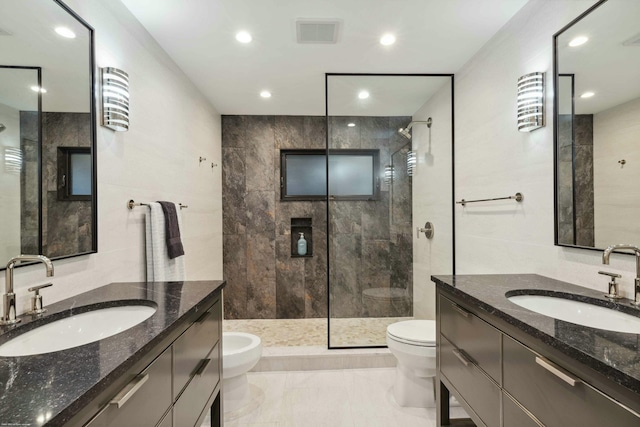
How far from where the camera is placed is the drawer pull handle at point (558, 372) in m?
0.85

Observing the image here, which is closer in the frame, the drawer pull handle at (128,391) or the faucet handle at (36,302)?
the drawer pull handle at (128,391)

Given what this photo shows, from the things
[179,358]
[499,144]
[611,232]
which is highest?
[499,144]

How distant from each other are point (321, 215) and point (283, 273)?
82 centimetres

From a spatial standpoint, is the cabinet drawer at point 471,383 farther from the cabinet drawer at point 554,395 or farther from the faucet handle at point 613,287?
the faucet handle at point 613,287

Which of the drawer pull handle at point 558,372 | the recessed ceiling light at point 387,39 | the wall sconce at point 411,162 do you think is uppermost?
the recessed ceiling light at point 387,39

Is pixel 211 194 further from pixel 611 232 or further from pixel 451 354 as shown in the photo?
pixel 611 232

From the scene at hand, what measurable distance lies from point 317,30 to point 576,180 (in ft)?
5.33

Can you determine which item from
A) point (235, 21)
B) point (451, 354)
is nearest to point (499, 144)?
point (451, 354)

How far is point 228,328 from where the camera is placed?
353 centimetres

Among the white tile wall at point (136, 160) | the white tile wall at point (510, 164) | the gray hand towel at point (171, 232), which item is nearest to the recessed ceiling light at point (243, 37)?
the white tile wall at point (136, 160)

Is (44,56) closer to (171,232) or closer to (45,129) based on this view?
(45,129)

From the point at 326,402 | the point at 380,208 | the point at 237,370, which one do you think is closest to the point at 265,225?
the point at 380,208

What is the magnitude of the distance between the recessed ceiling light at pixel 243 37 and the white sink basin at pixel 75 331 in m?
1.69

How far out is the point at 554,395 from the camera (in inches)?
36.4
